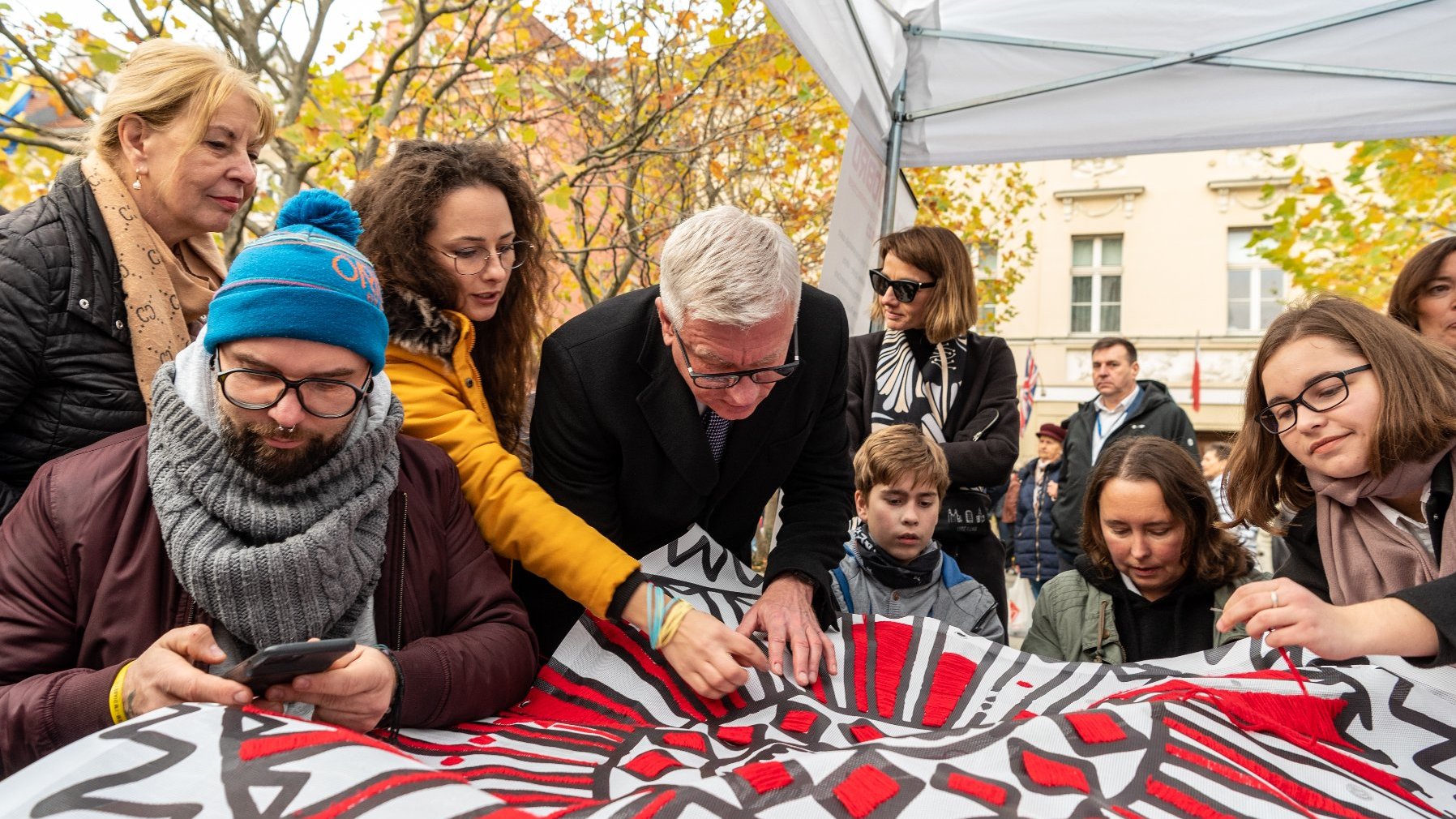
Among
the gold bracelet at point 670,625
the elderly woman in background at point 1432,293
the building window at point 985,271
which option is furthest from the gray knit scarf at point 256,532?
the building window at point 985,271

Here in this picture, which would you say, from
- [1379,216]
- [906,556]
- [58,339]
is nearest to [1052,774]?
[906,556]

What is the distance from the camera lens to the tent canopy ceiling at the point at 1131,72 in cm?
431

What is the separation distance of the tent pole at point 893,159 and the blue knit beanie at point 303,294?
10.9 feet

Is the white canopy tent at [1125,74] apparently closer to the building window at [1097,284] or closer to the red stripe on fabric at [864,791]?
the red stripe on fabric at [864,791]

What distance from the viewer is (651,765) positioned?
181 centimetres

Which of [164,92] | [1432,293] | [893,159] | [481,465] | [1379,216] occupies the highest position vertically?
[1379,216]

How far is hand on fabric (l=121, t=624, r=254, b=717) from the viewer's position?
156 centimetres

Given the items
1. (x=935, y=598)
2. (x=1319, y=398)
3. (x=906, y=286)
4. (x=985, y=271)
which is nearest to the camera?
(x=1319, y=398)

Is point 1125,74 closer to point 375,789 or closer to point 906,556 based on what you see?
point 906,556

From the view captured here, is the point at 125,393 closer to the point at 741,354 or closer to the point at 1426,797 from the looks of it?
the point at 741,354

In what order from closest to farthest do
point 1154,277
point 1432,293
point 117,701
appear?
point 117,701
point 1432,293
point 1154,277

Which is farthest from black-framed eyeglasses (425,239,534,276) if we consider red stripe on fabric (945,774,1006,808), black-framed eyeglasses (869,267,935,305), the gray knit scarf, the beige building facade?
the beige building facade

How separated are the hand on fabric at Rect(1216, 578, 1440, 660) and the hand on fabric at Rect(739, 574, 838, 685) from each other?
79 cm

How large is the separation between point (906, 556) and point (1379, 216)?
27.4ft
